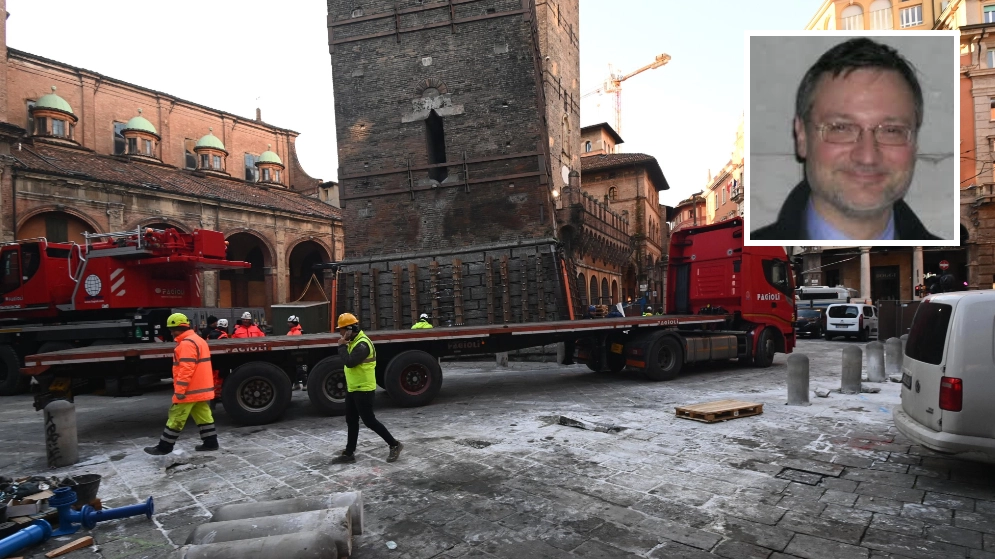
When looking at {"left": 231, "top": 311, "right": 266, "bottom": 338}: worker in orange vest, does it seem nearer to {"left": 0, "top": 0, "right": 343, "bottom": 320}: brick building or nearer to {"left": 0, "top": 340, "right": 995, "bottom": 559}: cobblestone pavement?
{"left": 0, "top": 340, "right": 995, "bottom": 559}: cobblestone pavement

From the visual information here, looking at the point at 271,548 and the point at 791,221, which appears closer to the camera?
the point at 271,548

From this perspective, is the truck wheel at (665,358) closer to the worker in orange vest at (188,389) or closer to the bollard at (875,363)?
the bollard at (875,363)

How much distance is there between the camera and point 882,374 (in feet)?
33.9

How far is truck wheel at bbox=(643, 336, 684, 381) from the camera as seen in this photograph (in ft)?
35.1

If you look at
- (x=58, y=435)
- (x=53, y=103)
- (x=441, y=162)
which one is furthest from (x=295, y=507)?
(x=53, y=103)

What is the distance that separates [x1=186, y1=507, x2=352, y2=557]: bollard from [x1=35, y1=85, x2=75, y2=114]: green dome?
34.3m

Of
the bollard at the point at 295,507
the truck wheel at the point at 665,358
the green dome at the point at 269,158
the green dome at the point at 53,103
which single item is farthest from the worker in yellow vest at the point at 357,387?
the green dome at the point at 269,158

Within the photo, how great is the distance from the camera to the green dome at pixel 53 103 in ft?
92.4

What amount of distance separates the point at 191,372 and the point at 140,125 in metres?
33.4

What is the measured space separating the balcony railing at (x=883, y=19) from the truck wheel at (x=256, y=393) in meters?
47.5

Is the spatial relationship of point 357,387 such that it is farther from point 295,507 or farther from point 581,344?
point 581,344

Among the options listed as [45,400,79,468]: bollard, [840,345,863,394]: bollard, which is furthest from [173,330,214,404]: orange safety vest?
[840,345,863,394]: bollard

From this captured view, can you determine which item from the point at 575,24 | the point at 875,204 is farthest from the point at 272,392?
the point at 575,24

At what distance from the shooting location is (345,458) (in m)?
5.75
